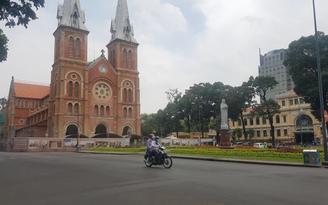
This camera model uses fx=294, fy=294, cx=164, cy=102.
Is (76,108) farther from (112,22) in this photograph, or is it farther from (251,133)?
(251,133)

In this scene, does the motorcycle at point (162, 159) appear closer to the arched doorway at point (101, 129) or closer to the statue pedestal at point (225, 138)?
the statue pedestal at point (225, 138)

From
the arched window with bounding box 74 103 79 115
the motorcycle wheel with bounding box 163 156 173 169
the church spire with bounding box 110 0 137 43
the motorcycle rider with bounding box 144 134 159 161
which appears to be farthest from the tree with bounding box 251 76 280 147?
the motorcycle wheel with bounding box 163 156 173 169

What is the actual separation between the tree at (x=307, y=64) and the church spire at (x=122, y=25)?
116 ft

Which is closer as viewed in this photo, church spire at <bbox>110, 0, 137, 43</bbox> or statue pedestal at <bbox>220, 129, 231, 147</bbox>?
statue pedestal at <bbox>220, 129, 231, 147</bbox>

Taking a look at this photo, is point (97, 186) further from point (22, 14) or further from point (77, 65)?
point (77, 65)

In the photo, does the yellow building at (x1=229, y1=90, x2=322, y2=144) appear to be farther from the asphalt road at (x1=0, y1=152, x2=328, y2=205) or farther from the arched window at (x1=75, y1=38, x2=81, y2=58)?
the asphalt road at (x1=0, y1=152, x2=328, y2=205)

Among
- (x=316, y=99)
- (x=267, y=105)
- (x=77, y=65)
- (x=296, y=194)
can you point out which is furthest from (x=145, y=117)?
(x=296, y=194)

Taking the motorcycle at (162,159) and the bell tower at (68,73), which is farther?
the bell tower at (68,73)

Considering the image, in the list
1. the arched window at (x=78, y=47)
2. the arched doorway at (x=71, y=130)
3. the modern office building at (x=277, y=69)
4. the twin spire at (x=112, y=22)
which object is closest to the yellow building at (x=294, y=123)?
the twin spire at (x=112, y=22)

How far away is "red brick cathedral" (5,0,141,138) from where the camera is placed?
→ 51562mm

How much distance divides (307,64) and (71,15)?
138ft

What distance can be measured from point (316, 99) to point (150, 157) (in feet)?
91.9

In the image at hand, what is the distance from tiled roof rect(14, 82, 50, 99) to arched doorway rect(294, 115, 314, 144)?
56.1m

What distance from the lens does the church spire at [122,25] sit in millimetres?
61438
